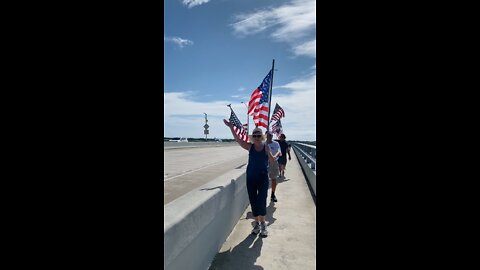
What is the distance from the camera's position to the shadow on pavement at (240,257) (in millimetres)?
3951

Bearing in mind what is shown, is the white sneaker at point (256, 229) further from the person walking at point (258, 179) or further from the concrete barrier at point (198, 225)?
the concrete barrier at point (198, 225)

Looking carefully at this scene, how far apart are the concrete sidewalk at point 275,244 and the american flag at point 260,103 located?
2171 mm

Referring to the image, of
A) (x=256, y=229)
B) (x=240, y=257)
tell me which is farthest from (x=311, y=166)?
(x=240, y=257)

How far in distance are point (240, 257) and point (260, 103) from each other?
4.86 metres

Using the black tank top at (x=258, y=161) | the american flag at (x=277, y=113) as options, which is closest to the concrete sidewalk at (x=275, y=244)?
the black tank top at (x=258, y=161)

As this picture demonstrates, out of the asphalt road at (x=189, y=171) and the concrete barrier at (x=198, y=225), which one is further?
the asphalt road at (x=189, y=171)

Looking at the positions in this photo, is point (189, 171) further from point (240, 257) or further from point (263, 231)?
point (240, 257)

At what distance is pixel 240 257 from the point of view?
425 cm

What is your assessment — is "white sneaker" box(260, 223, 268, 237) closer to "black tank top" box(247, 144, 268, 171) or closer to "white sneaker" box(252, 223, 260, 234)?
"white sneaker" box(252, 223, 260, 234)

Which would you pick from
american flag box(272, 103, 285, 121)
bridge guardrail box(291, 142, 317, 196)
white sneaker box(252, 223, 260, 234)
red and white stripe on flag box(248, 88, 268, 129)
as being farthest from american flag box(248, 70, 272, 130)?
american flag box(272, 103, 285, 121)
